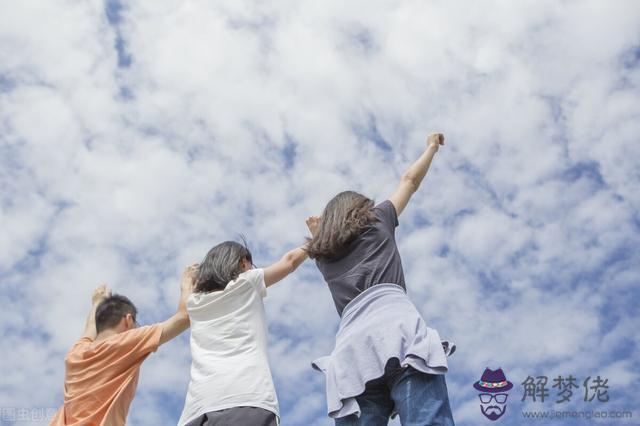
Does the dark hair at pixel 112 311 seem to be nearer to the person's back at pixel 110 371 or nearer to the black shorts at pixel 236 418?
the person's back at pixel 110 371

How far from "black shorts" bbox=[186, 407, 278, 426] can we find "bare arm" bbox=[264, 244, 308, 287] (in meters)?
1.03

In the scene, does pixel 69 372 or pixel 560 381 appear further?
pixel 560 381

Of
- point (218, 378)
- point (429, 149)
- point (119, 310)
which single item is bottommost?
point (218, 378)

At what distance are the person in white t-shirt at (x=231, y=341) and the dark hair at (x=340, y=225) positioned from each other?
1.95ft

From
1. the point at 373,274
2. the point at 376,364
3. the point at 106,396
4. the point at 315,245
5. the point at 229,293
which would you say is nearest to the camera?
the point at 376,364

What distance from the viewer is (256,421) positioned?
4191 millimetres

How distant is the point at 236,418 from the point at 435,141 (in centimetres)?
252

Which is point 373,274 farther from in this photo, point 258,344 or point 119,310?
point 119,310

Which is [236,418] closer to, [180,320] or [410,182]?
[180,320]

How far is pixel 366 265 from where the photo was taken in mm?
4258

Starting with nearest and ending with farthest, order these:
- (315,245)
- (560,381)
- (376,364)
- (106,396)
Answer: (376,364) < (315,245) < (106,396) < (560,381)

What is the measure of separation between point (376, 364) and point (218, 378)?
3.75ft

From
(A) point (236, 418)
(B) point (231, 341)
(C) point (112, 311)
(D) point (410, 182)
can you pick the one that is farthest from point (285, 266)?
(C) point (112, 311)

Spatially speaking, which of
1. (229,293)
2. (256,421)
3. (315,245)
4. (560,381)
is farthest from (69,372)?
(560,381)
